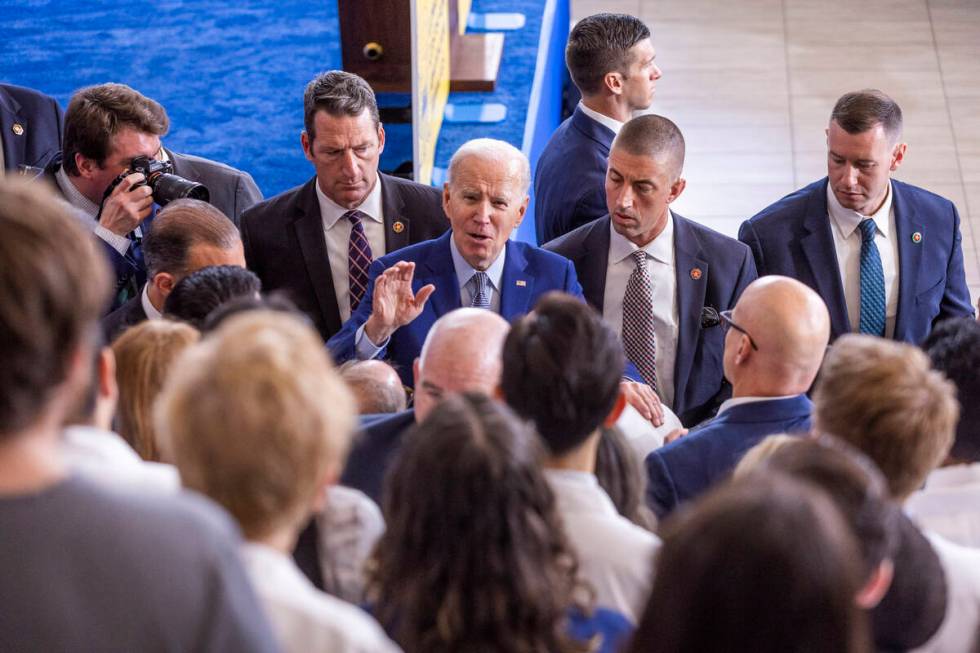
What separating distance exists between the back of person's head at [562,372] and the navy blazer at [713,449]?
64 centimetres

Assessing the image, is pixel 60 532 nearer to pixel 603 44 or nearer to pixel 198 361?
pixel 198 361

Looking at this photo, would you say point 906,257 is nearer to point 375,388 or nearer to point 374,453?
point 375,388

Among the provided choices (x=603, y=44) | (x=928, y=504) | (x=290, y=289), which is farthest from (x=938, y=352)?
(x=603, y=44)

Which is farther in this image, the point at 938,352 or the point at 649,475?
the point at 649,475

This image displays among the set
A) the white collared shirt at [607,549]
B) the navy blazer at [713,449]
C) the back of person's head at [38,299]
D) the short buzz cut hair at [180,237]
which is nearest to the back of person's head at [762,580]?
the white collared shirt at [607,549]

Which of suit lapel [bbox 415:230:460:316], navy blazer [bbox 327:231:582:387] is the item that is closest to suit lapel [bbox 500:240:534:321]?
navy blazer [bbox 327:231:582:387]

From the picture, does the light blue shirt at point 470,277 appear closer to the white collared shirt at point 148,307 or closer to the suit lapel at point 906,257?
the white collared shirt at point 148,307

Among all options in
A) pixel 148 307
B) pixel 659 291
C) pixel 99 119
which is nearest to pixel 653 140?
pixel 659 291

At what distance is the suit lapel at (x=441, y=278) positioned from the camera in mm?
3729

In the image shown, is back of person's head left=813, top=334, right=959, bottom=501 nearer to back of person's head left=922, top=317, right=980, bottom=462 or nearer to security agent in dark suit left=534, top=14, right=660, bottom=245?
back of person's head left=922, top=317, right=980, bottom=462

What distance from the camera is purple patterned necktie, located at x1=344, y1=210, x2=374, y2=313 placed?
4.08 meters

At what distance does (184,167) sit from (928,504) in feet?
9.40

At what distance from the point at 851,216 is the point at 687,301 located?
68 cm

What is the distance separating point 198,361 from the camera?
149 centimetres
